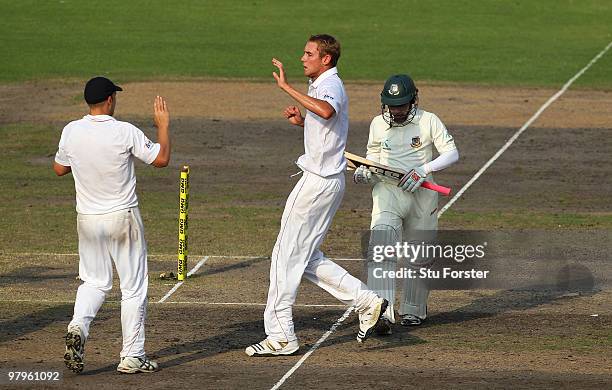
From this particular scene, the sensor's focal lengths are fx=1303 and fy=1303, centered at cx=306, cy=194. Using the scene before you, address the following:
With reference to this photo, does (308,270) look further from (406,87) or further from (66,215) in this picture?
(66,215)

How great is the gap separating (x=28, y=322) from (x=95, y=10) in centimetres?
3188

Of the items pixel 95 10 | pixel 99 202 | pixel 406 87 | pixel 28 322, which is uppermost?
pixel 95 10

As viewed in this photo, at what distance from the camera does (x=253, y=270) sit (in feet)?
50.3

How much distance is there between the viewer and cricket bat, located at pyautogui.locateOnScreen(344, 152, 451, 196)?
1220 centimetres

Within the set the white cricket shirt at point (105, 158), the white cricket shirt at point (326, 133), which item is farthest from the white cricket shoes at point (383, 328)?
the white cricket shirt at point (105, 158)

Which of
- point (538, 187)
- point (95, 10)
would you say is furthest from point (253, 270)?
point (95, 10)

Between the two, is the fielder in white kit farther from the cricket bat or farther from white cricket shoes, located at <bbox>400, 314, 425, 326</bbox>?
white cricket shoes, located at <bbox>400, 314, 425, 326</bbox>

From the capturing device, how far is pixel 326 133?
1130 centimetres

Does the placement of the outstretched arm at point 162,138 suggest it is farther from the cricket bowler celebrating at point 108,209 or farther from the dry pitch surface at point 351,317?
the dry pitch surface at point 351,317

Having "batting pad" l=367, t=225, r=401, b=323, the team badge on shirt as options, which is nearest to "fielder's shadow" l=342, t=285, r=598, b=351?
"batting pad" l=367, t=225, r=401, b=323

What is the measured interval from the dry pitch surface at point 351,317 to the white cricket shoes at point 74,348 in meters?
0.18

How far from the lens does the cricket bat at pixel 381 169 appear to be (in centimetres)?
1220

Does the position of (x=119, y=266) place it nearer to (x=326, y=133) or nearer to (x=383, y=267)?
(x=326, y=133)

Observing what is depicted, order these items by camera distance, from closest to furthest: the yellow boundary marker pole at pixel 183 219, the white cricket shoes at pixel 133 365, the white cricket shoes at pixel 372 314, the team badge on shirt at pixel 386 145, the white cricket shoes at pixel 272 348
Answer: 1. the white cricket shoes at pixel 133 365
2. the white cricket shoes at pixel 272 348
3. the white cricket shoes at pixel 372 314
4. the team badge on shirt at pixel 386 145
5. the yellow boundary marker pole at pixel 183 219
